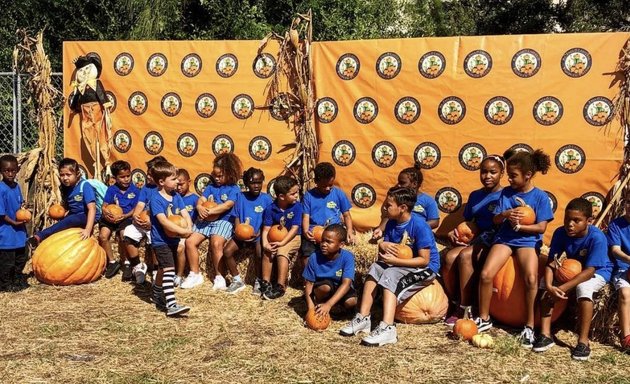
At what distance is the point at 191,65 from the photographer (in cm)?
862

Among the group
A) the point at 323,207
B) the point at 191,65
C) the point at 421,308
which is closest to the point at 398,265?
the point at 421,308

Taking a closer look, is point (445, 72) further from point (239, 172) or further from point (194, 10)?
point (194, 10)

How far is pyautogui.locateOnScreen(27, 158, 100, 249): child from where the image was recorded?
7992mm

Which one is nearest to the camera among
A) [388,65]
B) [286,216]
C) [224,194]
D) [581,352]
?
[581,352]

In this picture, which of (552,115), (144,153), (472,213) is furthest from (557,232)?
(144,153)

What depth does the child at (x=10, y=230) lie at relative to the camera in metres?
7.18

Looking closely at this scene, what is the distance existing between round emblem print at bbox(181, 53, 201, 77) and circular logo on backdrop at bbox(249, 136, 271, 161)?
121 centimetres

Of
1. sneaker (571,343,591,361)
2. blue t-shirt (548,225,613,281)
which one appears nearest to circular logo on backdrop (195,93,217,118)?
blue t-shirt (548,225,613,281)

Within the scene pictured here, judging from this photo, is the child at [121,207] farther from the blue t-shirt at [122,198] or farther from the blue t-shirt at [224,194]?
the blue t-shirt at [224,194]

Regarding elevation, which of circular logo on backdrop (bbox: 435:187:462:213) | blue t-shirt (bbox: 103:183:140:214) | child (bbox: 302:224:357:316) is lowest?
child (bbox: 302:224:357:316)

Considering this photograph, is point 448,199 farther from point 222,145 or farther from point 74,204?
point 74,204

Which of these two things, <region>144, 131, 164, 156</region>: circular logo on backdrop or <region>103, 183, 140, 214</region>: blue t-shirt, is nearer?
<region>103, 183, 140, 214</region>: blue t-shirt

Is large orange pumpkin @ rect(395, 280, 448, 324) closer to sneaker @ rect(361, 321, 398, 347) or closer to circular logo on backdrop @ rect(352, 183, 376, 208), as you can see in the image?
sneaker @ rect(361, 321, 398, 347)

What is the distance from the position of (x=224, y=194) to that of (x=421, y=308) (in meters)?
2.78
